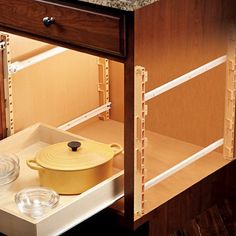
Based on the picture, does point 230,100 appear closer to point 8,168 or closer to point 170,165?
point 170,165

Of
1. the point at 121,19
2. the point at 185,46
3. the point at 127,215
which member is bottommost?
the point at 127,215

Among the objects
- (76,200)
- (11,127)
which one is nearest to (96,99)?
(11,127)

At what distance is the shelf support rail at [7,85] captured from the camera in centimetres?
227

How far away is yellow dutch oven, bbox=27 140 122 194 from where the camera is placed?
2.04 meters

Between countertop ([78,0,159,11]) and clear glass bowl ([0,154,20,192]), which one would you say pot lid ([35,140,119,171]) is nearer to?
clear glass bowl ([0,154,20,192])

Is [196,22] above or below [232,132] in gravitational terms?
above

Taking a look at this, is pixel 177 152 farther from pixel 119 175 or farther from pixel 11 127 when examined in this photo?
pixel 11 127

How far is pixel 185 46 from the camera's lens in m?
2.12

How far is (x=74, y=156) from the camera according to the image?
2090mm

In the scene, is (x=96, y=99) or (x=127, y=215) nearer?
(x=127, y=215)

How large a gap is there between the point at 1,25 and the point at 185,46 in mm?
462

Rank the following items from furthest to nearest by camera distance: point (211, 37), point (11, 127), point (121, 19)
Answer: point (11, 127) < point (211, 37) < point (121, 19)

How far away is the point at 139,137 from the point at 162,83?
188mm

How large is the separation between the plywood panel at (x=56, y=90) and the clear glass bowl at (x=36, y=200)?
15.4 inches
